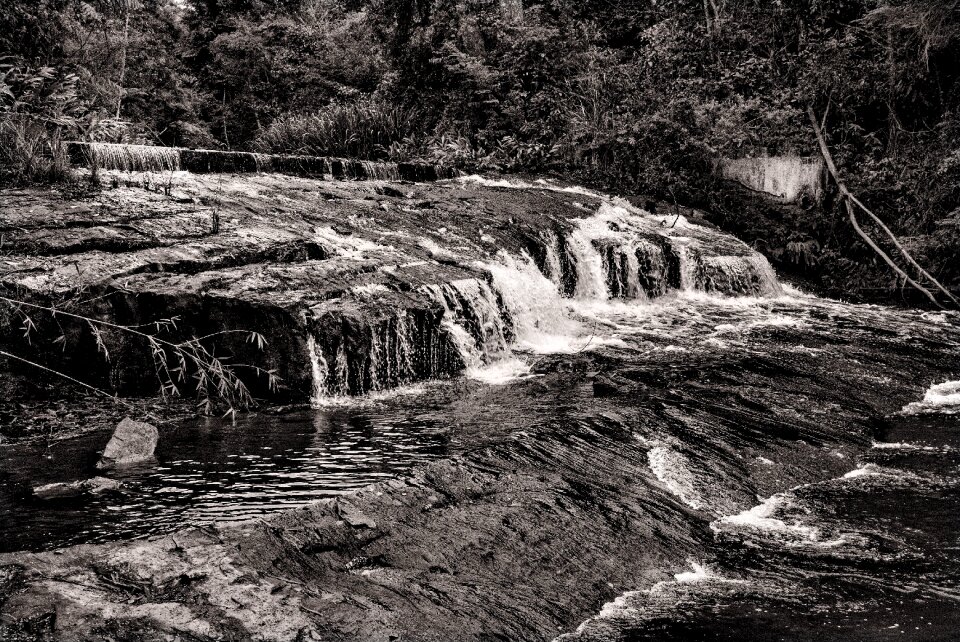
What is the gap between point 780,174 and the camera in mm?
14469

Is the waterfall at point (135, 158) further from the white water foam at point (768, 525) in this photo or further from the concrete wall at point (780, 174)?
the concrete wall at point (780, 174)

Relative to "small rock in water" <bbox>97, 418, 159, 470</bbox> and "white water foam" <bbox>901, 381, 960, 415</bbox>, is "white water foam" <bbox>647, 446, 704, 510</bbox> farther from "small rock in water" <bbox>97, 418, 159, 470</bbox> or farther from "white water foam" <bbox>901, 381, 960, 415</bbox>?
"small rock in water" <bbox>97, 418, 159, 470</bbox>

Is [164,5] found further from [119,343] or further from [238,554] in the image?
[238,554]

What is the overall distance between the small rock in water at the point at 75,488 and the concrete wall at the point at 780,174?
13.1 m

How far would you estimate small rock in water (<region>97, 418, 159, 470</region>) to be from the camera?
4.88 metres

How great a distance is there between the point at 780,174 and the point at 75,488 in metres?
13.5

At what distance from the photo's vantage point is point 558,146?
15820mm

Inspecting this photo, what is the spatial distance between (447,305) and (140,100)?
50.8 feet

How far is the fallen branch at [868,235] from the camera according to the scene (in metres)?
11.2

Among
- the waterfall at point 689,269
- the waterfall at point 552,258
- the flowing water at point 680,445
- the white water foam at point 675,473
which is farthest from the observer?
the waterfall at point 689,269

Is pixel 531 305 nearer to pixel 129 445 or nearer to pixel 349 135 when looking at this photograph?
pixel 129 445

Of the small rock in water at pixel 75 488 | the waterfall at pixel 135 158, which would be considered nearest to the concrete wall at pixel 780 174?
the waterfall at pixel 135 158

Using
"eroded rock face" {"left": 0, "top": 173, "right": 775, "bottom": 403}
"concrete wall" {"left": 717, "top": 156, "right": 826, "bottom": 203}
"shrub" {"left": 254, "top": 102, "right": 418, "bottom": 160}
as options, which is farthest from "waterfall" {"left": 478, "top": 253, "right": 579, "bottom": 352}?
"shrub" {"left": 254, "top": 102, "right": 418, "bottom": 160}

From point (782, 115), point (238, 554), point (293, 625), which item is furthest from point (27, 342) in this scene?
point (782, 115)
